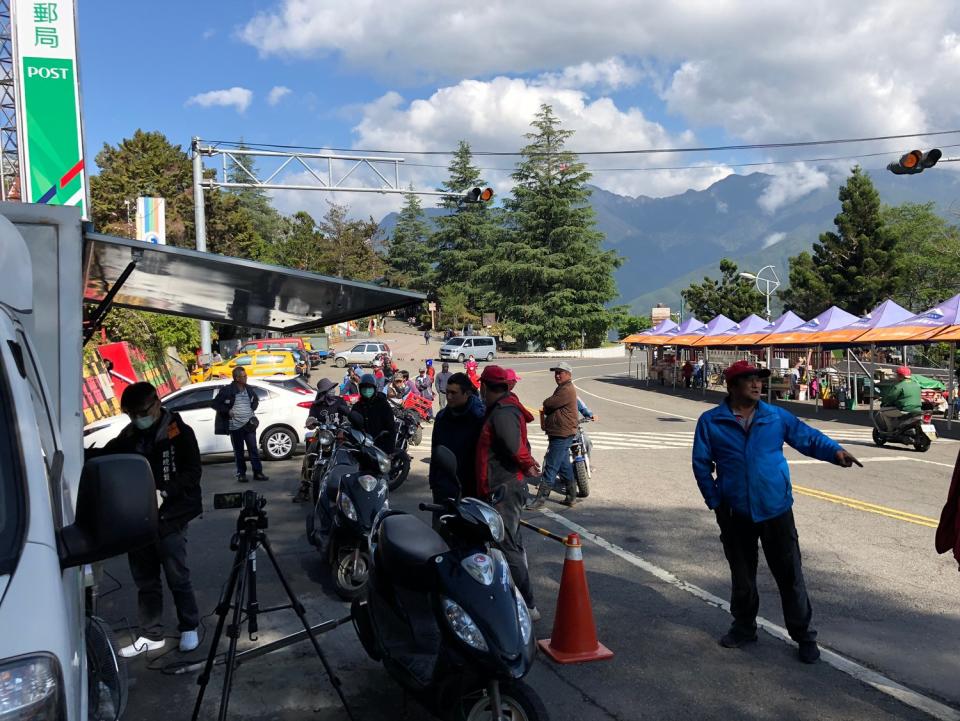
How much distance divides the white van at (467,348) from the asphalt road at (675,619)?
42145 mm

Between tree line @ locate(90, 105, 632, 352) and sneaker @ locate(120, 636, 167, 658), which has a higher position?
tree line @ locate(90, 105, 632, 352)

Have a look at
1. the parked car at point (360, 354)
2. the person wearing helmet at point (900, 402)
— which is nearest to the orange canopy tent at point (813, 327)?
the person wearing helmet at point (900, 402)

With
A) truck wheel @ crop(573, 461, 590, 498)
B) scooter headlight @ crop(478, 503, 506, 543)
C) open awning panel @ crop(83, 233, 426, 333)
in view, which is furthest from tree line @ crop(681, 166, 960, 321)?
scooter headlight @ crop(478, 503, 506, 543)

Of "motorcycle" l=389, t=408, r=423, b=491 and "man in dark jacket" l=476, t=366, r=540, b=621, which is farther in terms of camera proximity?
"motorcycle" l=389, t=408, r=423, b=491

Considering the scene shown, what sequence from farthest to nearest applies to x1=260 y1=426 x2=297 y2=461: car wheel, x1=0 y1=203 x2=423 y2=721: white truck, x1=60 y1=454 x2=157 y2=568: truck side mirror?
x1=260 y1=426 x2=297 y2=461: car wheel, x1=60 y1=454 x2=157 y2=568: truck side mirror, x1=0 y1=203 x2=423 y2=721: white truck

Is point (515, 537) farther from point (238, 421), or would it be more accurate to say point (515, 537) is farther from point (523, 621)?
A: point (238, 421)

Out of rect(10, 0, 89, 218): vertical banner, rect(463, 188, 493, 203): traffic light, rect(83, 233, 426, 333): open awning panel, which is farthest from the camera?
rect(463, 188, 493, 203): traffic light

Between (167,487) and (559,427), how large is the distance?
545cm

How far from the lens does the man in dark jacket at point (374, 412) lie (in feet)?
30.0

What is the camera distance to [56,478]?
2783mm

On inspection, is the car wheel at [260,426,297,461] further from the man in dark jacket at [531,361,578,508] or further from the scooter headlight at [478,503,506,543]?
the scooter headlight at [478,503,506,543]

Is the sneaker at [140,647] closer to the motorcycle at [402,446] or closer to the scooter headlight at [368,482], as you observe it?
the scooter headlight at [368,482]

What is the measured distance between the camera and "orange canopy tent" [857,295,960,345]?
63.9ft

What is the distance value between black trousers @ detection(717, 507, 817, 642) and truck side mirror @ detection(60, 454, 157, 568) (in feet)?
12.5
